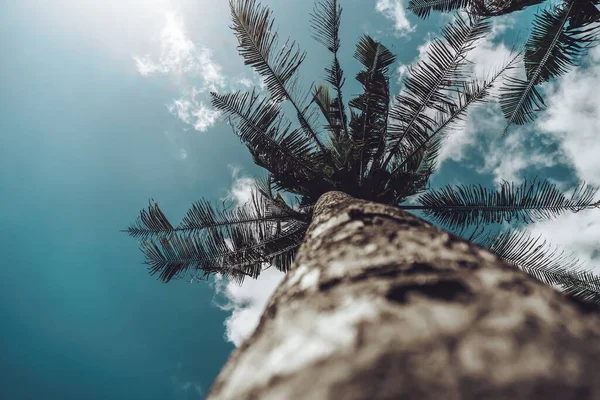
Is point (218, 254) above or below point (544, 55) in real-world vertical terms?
below

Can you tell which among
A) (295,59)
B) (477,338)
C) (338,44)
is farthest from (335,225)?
(338,44)

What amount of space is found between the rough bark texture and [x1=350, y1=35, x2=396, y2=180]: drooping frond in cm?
329

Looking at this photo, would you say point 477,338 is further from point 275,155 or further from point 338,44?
point 338,44

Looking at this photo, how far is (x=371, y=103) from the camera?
4133 millimetres

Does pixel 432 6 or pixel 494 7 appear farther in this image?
pixel 432 6

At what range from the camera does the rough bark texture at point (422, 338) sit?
0.39 m

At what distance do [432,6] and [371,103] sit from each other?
259 centimetres

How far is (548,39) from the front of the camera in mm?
4137

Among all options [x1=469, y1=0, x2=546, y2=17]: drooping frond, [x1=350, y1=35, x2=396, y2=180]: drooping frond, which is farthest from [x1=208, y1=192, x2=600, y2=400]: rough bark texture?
[x1=469, y1=0, x2=546, y2=17]: drooping frond

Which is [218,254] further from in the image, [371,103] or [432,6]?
[432,6]

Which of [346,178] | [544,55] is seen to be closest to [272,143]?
[346,178]

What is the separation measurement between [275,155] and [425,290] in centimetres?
405

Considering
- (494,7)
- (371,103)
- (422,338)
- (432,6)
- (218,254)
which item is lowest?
(422,338)

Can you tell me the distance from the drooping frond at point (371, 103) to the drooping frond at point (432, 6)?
1.06 metres
